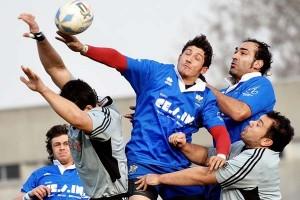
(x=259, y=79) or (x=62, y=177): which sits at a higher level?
(x=259, y=79)

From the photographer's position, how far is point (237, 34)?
5006cm

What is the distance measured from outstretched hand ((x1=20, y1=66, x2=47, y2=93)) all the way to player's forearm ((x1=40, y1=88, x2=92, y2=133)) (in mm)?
62

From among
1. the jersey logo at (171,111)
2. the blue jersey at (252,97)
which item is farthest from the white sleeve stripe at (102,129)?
the blue jersey at (252,97)

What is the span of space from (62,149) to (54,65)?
1825mm

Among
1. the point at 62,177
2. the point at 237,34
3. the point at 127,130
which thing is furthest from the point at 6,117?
the point at 62,177

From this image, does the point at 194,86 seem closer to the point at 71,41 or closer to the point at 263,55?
the point at 263,55

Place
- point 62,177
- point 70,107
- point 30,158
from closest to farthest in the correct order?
point 70,107, point 62,177, point 30,158

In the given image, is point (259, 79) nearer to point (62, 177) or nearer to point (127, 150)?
point (127, 150)

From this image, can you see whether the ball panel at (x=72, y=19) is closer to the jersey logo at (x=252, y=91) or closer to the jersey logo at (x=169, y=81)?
the jersey logo at (x=169, y=81)

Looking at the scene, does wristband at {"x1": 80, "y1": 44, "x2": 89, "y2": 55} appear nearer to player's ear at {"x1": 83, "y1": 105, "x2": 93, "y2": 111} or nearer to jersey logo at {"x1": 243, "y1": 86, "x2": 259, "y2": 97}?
player's ear at {"x1": 83, "y1": 105, "x2": 93, "y2": 111}

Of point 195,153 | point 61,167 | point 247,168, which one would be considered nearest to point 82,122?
point 195,153

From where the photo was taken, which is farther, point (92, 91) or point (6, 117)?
point (6, 117)

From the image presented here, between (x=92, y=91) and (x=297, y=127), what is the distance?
26.6 m

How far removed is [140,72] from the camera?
10258 millimetres
